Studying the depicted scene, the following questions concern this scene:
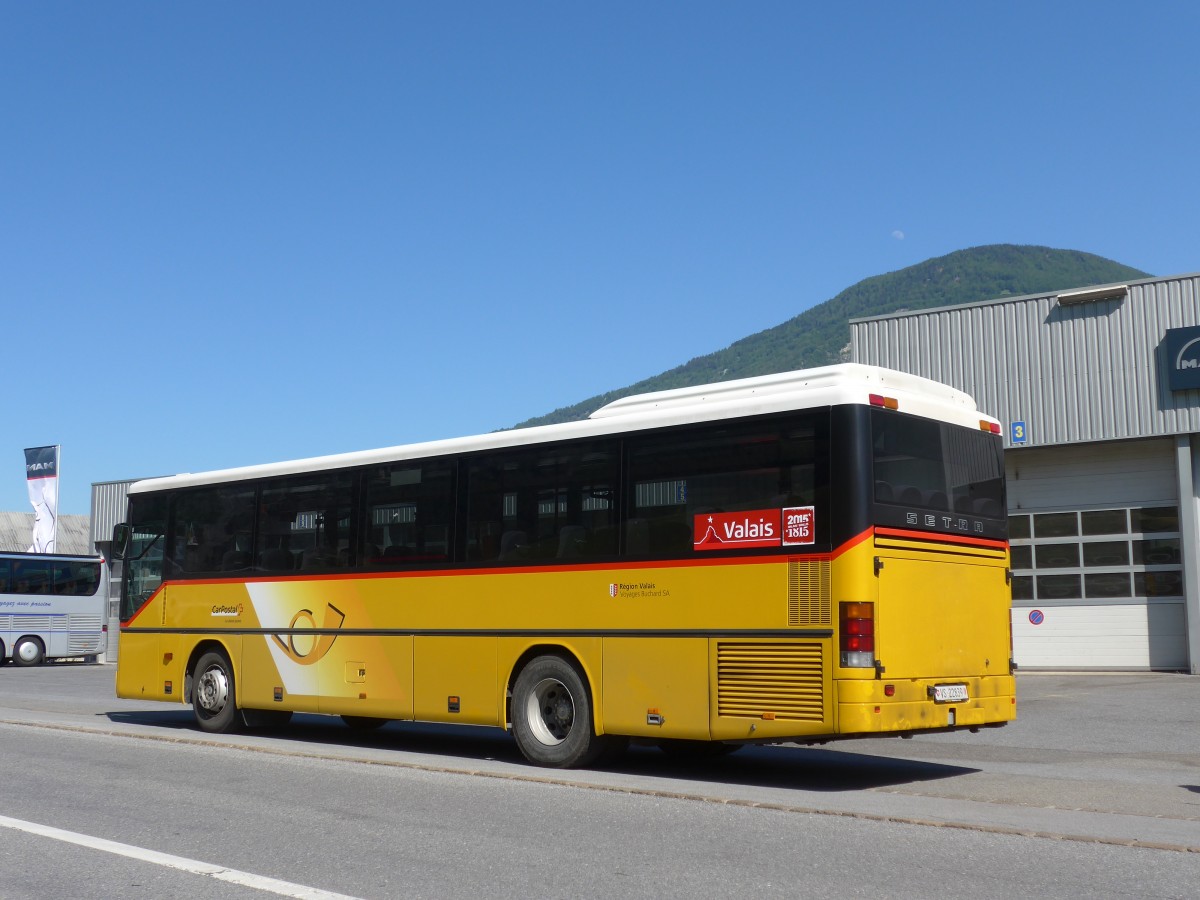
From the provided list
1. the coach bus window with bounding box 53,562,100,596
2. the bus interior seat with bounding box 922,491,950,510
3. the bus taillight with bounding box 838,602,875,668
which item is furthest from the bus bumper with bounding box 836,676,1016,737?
the coach bus window with bounding box 53,562,100,596

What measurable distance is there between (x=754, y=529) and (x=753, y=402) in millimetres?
1035

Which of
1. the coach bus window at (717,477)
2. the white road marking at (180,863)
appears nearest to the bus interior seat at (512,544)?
the coach bus window at (717,477)

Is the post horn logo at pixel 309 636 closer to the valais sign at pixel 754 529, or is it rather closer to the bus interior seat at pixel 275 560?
the bus interior seat at pixel 275 560

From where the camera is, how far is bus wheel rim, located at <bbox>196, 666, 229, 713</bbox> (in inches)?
631

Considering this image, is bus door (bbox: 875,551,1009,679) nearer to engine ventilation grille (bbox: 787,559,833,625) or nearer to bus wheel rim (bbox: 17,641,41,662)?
engine ventilation grille (bbox: 787,559,833,625)

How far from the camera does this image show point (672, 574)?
11.2 metres

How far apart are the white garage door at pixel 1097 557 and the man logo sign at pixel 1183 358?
4.21 feet

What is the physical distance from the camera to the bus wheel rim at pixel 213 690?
52.5ft

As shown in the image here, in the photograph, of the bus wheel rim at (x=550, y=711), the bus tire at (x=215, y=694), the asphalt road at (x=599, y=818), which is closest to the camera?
the asphalt road at (x=599, y=818)

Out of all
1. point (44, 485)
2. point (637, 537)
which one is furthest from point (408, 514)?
point (44, 485)

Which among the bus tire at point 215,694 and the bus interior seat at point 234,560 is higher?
the bus interior seat at point 234,560

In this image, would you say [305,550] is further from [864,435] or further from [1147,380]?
[1147,380]

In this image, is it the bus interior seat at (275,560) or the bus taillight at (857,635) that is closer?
the bus taillight at (857,635)

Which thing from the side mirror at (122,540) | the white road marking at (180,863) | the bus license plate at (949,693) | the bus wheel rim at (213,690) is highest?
the side mirror at (122,540)
